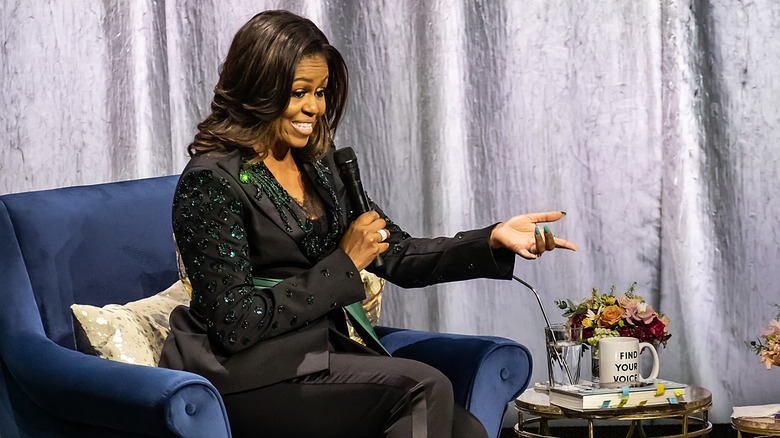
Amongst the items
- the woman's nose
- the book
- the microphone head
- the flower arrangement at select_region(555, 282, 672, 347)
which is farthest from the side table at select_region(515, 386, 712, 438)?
the woman's nose

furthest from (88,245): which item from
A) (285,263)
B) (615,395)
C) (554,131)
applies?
(554,131)

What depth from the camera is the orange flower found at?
7.98 feet

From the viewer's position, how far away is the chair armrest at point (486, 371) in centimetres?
210

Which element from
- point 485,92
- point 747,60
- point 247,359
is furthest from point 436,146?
point 247,359

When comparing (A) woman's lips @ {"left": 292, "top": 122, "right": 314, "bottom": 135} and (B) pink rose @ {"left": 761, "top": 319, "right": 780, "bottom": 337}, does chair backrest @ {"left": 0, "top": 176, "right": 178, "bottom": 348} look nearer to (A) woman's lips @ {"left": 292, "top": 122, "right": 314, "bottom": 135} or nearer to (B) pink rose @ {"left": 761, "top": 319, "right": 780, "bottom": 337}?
(A) woman's lips @ {"left": 292, "top": 122, "right": 314, "bottom": 135}

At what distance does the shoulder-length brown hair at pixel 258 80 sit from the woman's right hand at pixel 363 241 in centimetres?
27

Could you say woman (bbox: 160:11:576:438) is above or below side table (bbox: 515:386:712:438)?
above

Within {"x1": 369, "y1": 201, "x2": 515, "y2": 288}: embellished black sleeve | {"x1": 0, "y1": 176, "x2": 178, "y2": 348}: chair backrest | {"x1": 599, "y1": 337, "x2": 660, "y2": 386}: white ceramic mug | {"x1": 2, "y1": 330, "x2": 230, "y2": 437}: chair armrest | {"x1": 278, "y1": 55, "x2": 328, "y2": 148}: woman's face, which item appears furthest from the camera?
{"x1": 599, "y1": 337, "x2": 660, "y2": 386}: white ceramic mug

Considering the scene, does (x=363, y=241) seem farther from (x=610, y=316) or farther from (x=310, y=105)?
(x=610, y=316)

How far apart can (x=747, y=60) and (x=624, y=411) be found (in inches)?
56.2

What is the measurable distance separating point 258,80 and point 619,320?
1.12 meters

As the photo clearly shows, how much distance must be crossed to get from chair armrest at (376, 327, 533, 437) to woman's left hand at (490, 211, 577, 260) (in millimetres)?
232

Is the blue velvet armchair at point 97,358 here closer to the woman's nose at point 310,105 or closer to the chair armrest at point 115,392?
the chair armrest at point 115,392

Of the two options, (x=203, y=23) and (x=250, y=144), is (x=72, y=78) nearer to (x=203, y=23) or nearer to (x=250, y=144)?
(x=203, y=23)
